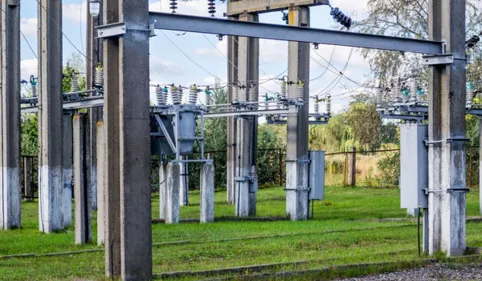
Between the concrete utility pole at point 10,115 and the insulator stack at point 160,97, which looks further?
the insulator stack at point 160,97

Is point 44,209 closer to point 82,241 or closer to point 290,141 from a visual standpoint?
point 82,241

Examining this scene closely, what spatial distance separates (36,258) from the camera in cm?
1870

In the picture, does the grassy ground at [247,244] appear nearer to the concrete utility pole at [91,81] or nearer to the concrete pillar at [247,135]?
the concrete pillar at [247,135]

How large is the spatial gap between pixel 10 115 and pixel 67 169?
2227 mm

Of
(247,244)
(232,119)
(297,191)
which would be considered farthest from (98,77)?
(232,119)

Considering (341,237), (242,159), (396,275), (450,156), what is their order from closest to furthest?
(396,275) < (450,156) < (341,237) < (242,159)

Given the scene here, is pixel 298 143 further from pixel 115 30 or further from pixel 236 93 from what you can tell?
pixel 115 30

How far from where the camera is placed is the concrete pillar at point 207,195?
28188 mm

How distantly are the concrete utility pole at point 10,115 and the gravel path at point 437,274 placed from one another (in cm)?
1310

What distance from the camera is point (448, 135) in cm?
1831

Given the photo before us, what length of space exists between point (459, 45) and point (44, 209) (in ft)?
37.8

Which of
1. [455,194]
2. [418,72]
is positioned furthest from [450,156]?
[418,72]

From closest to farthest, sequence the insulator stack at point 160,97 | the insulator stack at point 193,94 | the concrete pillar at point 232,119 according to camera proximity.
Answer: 1. the insulator stack at point 160,97
2. the insulator stack at point 193,94
3. the concrete pillar at point 232,119

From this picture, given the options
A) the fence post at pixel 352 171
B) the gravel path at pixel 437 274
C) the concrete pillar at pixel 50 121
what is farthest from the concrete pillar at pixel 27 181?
the gravel path at pixel 437 274
